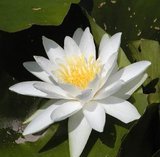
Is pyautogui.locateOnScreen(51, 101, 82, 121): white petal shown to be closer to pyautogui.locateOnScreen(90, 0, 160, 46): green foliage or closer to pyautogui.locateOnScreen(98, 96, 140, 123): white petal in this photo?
pyautogui.locateOnScreen(98, 96, 140, 123): white petal

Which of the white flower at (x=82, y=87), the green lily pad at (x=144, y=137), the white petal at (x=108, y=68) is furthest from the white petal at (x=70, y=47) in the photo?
the green lily pad at (x=144, y=137)

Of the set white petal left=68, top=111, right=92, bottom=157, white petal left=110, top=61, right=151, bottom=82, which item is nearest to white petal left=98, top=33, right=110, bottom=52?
white petal left=110, top=61, right=151, bottom=82

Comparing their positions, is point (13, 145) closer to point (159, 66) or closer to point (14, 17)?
point (14, 17)

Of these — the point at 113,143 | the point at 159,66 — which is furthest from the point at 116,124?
the point at 159,66

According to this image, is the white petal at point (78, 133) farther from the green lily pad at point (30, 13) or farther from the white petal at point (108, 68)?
the green lily pad at point (30, 13)

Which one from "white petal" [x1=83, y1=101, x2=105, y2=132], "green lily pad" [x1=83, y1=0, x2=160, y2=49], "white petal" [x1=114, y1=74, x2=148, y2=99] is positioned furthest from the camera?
"green lily pad" [x1=83, y1=0, x2=160, y2=49]

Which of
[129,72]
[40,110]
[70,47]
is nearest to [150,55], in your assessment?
[129,72]
